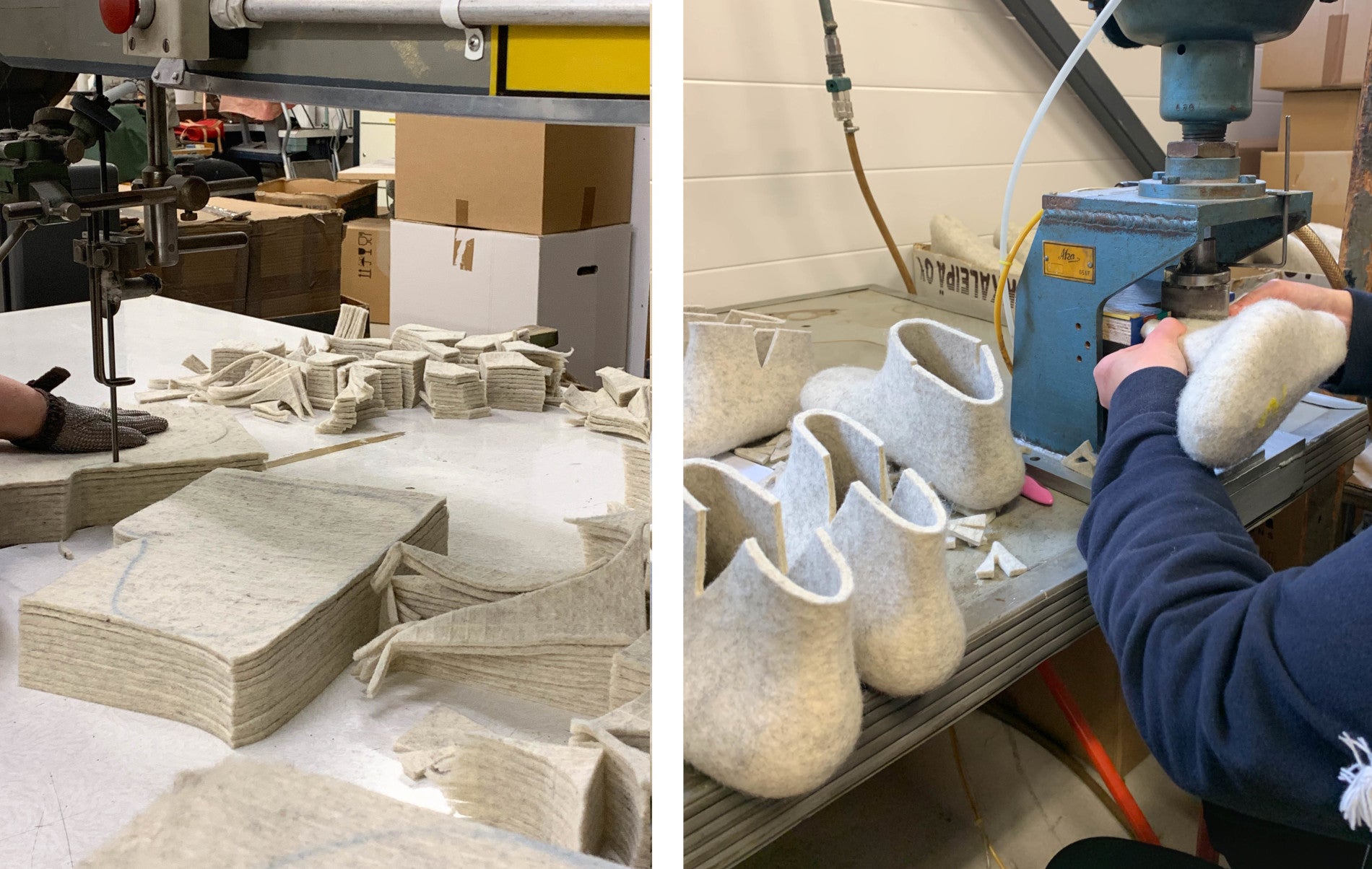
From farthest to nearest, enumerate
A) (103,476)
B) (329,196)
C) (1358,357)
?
(329,196), (103,476), (1358,357)

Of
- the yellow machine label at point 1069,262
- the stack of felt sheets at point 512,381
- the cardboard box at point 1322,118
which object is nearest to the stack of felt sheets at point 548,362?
the stack of felt sheets at point 512,381

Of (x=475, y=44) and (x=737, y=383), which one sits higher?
(x=475, y=44)

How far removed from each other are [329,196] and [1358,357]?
2.15 m

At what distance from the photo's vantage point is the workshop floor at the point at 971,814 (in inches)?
30.4

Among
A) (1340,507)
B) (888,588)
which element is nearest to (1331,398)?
(1340,507)

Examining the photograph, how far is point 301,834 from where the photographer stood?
759 mm

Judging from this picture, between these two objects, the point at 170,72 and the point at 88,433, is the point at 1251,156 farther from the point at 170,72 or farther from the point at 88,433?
the point at 88,433

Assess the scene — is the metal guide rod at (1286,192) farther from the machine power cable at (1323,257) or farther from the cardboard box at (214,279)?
the cardboard box at (214,279)

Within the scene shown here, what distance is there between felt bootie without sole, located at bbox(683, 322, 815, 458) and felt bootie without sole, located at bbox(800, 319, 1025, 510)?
0.05 metres

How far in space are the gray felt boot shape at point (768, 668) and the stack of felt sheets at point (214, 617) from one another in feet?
1.60

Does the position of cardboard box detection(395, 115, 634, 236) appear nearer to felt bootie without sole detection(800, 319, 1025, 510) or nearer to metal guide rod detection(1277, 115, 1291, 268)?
felt bootie without sole detection(800, 319, 1025, 510)

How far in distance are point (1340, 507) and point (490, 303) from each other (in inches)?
49.2

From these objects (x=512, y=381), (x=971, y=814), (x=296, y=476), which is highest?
(x=512, y=381)

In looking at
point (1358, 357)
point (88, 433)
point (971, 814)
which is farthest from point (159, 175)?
point (1358, 357)
